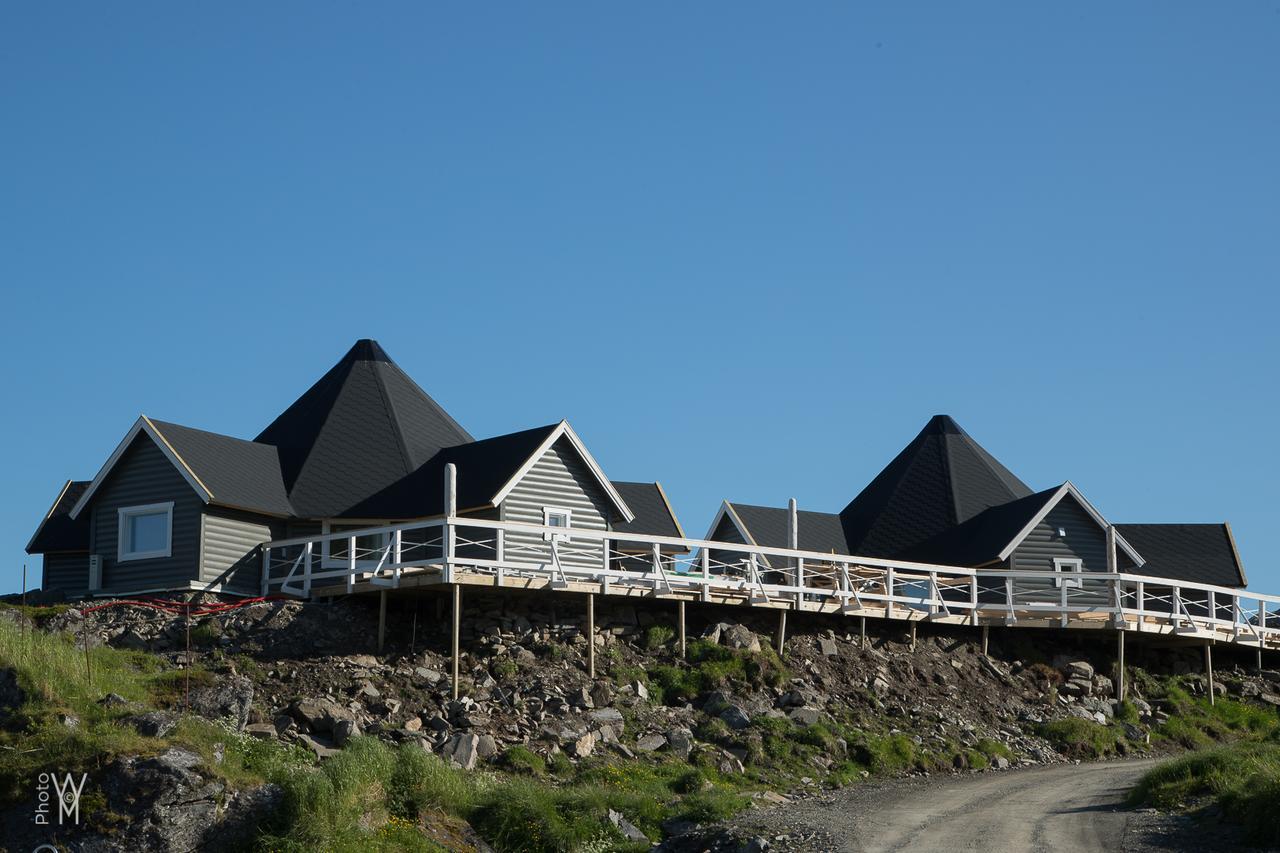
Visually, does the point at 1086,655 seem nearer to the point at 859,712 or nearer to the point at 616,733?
the point at 859,712

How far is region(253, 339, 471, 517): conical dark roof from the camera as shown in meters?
39.6

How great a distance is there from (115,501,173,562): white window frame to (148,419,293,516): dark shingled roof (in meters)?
1.23

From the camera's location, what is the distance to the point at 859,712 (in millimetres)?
35562

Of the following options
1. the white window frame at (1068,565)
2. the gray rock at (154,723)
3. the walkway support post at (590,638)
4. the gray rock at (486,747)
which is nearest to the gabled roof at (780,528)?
the white window frame at (1068,565)

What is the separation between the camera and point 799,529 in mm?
47406

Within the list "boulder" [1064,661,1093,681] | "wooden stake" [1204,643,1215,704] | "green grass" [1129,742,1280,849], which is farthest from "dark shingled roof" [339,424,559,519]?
"wooden stake" [1204,643,1215,704]

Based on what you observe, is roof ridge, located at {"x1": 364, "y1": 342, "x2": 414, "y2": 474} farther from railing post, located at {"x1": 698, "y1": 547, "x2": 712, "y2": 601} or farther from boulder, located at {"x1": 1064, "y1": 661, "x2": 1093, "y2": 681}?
boulder, located at {"x1": 1064, "y1": 661, "x2": 1093, "y2": 681}

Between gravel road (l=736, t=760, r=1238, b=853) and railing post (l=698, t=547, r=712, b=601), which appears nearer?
gravel road (l=736, t=760, r=1238, b=853)

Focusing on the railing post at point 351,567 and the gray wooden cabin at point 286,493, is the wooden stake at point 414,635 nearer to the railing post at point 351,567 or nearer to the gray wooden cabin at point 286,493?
the railing post at point 351,567

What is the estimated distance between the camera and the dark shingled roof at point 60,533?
4103 centimetres

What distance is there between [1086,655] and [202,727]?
2379cm

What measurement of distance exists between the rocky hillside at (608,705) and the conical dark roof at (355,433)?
5142 mm

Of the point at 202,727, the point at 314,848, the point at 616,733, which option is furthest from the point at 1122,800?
the point at 202,727

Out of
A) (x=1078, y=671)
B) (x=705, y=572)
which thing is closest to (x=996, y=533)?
(x=1078, y=671)
